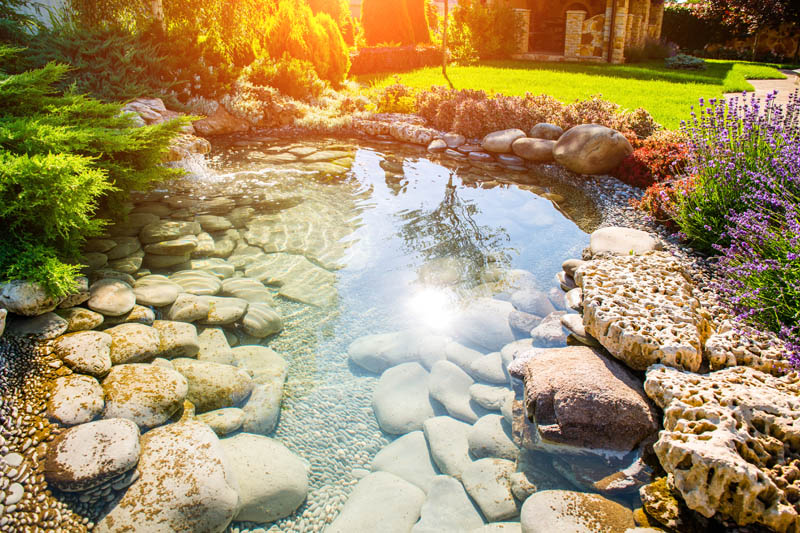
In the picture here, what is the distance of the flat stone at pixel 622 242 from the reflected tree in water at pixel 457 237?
1106 mm

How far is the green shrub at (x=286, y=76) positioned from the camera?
13094 mm

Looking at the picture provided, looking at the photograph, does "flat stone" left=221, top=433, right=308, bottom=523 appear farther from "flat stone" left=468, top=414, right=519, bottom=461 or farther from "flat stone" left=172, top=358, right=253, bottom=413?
"flat stone" left=468, top=414, right=519, bottom=461

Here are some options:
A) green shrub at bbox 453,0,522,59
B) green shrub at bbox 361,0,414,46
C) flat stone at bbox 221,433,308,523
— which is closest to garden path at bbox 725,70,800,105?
green shrub at bbox 453,0,522,59

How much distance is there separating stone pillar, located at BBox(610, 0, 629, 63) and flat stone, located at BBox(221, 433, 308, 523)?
2151 cm

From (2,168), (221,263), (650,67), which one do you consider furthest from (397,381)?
(650,67)

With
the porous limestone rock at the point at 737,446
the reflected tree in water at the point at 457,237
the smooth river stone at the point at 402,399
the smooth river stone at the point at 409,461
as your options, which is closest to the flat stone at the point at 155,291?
the smooth river stone at the point at 402,399

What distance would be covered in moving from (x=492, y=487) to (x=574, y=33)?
21.8 m

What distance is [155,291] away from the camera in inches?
184

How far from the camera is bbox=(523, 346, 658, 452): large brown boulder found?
3277 millimetres

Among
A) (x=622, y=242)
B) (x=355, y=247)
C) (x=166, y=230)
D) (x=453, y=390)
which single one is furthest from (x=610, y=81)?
(x=453, y=390)

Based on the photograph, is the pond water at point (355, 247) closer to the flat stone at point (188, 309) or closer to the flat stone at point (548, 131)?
the flat stone at point (188, 309)

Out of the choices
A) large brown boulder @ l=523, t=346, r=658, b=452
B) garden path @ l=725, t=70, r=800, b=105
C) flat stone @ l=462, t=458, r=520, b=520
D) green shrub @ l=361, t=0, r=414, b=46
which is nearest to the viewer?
flat stone @ l=462, t=458, r=520, b=520

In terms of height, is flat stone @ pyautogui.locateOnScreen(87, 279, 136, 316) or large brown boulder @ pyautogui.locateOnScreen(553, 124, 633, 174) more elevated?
large brown boulder @ pyautogui.locateOnScreen(553, 124, 633, 174)

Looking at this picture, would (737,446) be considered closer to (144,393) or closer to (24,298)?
(144,393)
